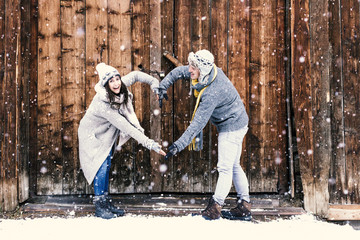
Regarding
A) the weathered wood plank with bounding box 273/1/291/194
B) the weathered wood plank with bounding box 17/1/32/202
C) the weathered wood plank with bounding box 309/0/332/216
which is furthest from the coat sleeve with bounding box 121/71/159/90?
the weathered wood plank with bounding box 309/0/332/216

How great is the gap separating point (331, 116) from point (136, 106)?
2.00 metres

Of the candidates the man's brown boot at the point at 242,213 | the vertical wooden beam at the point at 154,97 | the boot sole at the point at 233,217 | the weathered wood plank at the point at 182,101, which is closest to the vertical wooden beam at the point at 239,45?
the weathered wood plank at the point at 182,101

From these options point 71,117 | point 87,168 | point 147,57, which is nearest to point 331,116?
point 147,57

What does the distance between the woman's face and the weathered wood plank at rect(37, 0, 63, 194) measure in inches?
34.7

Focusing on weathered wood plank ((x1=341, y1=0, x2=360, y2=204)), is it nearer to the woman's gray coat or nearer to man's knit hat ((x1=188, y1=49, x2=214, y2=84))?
man's knit hat ((x1=188, y1=49, x2=214, y2=84))

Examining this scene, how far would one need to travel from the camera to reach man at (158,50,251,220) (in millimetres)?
2711

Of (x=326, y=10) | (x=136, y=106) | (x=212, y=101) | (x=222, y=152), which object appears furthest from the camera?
(x=136, y=106)

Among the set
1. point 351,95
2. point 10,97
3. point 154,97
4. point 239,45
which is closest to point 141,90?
point 154,97

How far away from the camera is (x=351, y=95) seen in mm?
3350

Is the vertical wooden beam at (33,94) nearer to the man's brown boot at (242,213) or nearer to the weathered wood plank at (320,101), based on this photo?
the man's brown boot at (242,213)

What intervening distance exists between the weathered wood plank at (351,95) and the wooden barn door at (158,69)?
0.60 metres

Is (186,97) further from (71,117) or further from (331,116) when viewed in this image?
(331,116)

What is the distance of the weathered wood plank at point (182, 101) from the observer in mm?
3490

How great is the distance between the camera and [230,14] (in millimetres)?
3484
